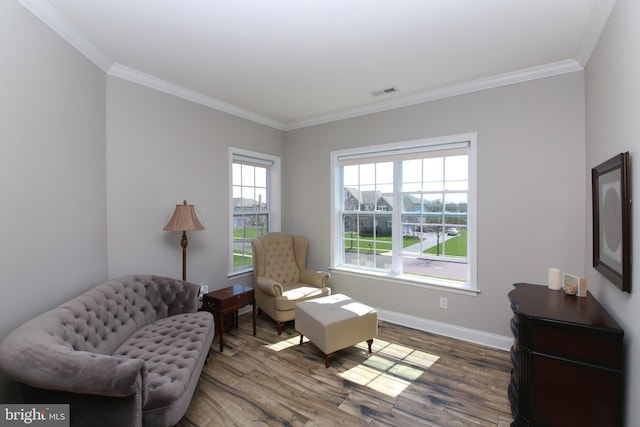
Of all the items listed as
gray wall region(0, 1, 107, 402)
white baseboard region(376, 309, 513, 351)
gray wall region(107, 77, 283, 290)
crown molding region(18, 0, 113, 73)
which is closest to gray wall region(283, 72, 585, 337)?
white baseboard region(376, 309, 513, 351)

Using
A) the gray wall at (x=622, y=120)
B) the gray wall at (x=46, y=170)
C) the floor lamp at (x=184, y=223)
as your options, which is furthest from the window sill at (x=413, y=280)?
the gray wall at (x=46, y=170)

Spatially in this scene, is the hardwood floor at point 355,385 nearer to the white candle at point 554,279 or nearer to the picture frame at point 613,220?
the white candle at point 554,279

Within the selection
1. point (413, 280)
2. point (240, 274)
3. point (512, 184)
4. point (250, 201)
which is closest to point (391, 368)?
point (413, 280)

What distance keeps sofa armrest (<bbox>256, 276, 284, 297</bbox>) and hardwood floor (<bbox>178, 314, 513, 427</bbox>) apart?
50cm

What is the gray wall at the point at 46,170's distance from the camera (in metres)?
1.73

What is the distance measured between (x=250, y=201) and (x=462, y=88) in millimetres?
3032

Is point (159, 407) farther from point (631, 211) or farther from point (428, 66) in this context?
point (428, 66)

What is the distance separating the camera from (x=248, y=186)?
14.0 feet

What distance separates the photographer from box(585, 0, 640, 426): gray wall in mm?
1503

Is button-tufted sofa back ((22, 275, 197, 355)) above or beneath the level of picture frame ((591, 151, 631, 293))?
beneath

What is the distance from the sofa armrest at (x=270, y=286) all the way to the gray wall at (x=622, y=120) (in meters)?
2.81

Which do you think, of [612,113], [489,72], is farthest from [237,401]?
[489,72]

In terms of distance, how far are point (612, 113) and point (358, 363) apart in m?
2.71

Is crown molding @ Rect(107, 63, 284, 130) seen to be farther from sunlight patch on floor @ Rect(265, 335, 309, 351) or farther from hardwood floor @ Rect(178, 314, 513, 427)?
sunlight patch on floor @ Rect(265, 335, 309, 351)
